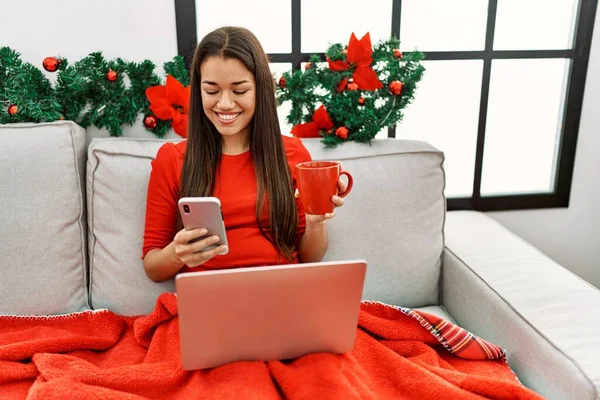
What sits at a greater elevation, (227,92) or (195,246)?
(227,92)

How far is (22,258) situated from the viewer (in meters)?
1.25

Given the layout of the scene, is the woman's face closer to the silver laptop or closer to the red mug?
the red mug

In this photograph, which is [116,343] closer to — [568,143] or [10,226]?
[10,226]

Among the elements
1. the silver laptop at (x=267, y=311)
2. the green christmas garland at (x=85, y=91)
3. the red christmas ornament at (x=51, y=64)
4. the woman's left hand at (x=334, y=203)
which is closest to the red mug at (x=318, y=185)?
the woman's left hand at (x=334, y=203)

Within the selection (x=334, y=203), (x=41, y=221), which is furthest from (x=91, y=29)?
(x=334, y=203)

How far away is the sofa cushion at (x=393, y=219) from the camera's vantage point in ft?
4.52

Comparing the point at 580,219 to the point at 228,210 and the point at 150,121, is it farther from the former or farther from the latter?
the point at 150,121

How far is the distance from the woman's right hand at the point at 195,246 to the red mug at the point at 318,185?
0.18m

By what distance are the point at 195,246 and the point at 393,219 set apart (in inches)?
24.5

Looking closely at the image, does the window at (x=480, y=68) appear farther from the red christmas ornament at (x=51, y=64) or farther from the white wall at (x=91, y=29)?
the red christmas ornament at (x=51, y=64)

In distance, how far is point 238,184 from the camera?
1.22m

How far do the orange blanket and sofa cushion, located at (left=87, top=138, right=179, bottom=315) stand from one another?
55 mm

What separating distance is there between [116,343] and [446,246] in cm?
91

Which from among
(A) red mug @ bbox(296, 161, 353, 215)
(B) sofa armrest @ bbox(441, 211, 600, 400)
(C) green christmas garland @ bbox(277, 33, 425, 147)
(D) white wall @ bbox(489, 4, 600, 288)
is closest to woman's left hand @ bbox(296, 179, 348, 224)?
(A) red mug @ bbox(296, 161, 353, 215)
